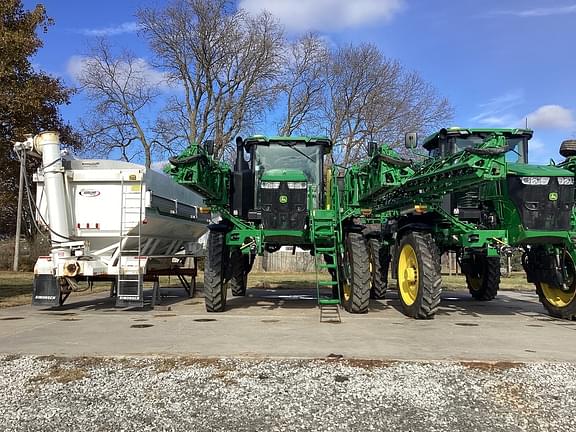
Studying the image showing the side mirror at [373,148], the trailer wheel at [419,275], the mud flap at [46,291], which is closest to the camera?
the trailer wheel at [419,275]

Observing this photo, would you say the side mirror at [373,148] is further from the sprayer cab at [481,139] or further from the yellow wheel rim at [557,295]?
the yellow wheel rim at [557,295]

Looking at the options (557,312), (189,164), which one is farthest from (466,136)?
(189,164)

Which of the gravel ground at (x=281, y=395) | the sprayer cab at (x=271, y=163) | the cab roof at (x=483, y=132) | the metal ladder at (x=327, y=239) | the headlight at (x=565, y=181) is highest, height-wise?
the cab roof at (x=483, y=132)

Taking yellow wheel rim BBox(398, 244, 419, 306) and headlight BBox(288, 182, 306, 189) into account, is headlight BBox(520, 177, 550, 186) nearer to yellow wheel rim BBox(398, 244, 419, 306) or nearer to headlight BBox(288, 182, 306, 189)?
yellow wheel rim BBox(398, 244, 419, 306)

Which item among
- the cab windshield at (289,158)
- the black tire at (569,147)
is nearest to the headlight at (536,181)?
the black tire at (569,147)

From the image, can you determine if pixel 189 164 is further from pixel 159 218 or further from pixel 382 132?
pixel 382 132

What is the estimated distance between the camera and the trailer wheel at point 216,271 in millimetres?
9727

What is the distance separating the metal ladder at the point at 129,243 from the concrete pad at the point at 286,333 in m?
0.39

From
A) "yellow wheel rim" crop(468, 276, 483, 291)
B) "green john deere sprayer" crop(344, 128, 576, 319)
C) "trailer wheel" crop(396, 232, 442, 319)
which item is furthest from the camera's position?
"yellow wheel rim" crop(468, 276, 483, 291)

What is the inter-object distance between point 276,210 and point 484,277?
629cm

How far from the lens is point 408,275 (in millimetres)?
9953

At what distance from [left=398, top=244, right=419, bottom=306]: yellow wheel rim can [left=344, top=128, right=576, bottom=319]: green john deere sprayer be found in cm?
2

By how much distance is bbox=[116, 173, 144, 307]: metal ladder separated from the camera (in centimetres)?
Answer: 1025

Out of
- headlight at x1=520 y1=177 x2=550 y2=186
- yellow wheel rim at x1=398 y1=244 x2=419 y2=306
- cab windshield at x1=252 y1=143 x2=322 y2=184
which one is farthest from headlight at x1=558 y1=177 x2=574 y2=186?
cab windshield at x1=252 y1=143 x2=322 y2=184
